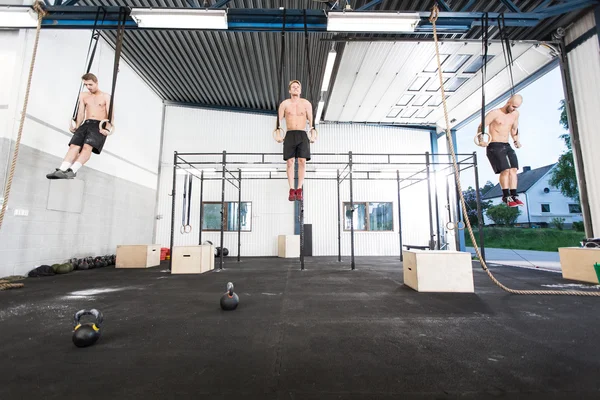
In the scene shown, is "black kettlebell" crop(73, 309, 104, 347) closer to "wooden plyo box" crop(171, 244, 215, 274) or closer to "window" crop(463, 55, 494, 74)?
"wooden plyo box" crop(171, 244, 215, 274)

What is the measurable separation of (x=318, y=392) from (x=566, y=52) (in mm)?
7816

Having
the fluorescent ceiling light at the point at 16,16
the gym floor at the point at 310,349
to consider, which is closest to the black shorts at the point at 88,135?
the fluorescent ceiling light at the point at 16,16

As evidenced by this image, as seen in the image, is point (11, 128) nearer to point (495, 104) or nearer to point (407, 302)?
point (407, 302)

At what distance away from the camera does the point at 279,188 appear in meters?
9.42

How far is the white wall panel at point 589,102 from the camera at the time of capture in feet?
15.4

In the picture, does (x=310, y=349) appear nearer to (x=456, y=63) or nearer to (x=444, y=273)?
(x=444, y=273)

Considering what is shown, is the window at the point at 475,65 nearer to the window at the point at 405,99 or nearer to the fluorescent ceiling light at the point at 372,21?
the window at the point at 405,99

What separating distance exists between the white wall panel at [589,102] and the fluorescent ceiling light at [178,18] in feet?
22.0

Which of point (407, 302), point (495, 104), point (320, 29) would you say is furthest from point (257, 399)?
point (495, 104)

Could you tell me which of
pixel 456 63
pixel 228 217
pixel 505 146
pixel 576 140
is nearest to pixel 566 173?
pixel 576 140

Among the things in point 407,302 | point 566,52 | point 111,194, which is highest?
point 566,52

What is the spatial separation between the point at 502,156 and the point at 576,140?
2.98 metres

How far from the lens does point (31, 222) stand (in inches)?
188

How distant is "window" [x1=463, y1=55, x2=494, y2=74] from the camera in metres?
5.84
